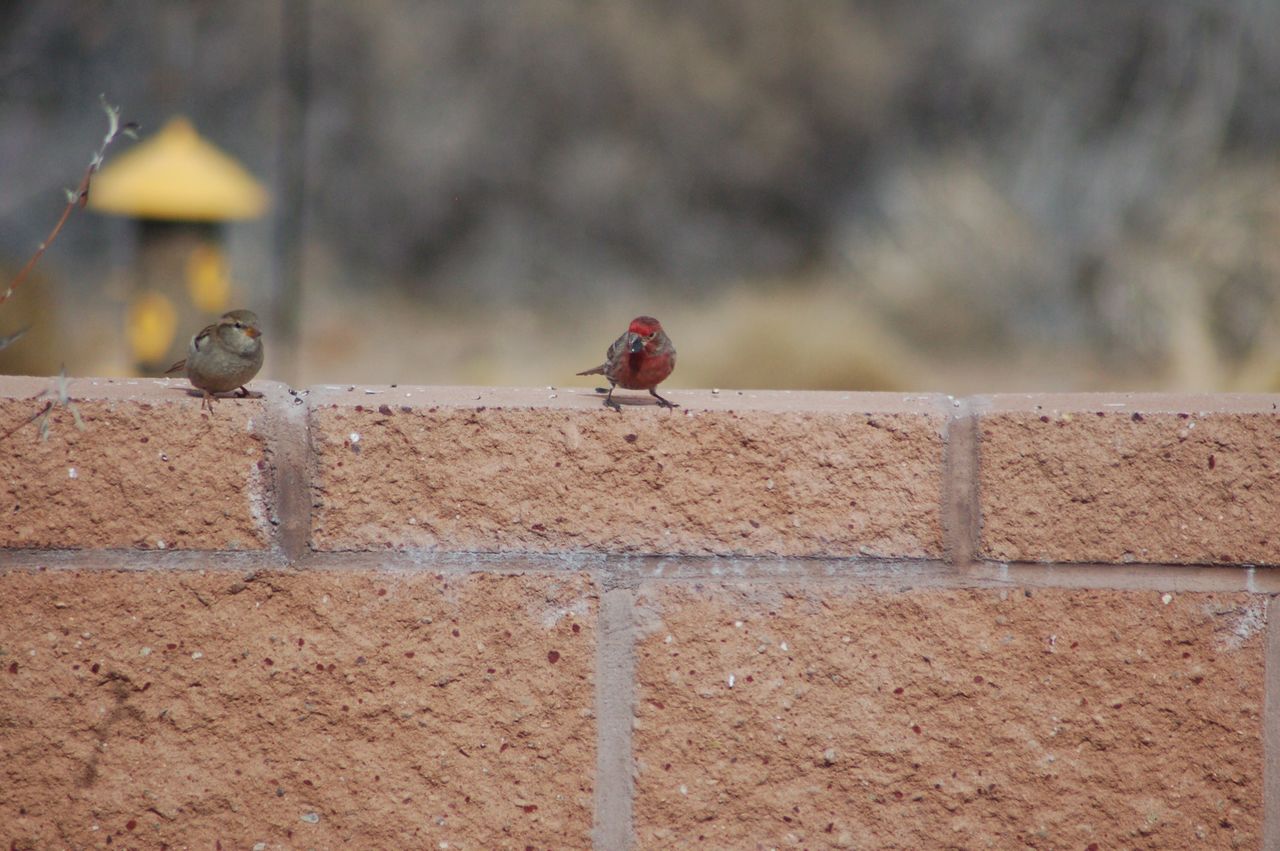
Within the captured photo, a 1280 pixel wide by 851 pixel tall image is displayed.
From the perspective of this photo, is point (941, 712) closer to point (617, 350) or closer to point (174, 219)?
point (617, 350)

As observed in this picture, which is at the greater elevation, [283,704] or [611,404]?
[611,404]

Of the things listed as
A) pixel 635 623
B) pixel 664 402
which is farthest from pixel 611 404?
pixel 635 623

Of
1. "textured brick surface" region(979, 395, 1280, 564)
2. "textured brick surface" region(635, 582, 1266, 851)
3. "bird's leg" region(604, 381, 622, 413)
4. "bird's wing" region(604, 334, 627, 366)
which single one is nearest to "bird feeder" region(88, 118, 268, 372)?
"bird's wing" region(604, 334, 627, 366)

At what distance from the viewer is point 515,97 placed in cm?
133

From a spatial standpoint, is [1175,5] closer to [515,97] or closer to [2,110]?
[515,97]

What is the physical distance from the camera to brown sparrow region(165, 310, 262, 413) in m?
0.88

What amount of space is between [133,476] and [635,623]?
0.36m

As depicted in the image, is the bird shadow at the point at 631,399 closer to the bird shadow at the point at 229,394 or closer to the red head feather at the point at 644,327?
the red head feather at the point at 644,327

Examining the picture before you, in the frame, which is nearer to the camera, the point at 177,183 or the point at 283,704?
the point at 283,704

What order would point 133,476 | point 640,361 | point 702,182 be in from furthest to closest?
point 702,182, point 640,361, point 133,476

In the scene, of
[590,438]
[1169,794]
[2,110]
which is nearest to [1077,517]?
[1169,794]

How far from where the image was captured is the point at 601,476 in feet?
2.80

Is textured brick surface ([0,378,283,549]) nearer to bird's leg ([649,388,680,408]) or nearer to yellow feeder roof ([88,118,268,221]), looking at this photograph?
bird's leg ([649,388,680,408])

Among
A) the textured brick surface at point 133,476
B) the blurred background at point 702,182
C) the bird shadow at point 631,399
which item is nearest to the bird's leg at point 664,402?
the bird shadow at point 631,399
